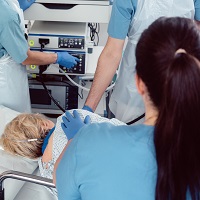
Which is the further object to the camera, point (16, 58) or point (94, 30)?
point (94, 30)

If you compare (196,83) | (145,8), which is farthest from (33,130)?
(196,83)

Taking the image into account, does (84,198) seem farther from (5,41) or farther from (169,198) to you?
(5,41)

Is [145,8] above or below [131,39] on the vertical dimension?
above

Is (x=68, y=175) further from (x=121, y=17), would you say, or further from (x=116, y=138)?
(x=121, y=17)

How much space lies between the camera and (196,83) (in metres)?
0.73

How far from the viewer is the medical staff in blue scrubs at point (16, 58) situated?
5.50ft

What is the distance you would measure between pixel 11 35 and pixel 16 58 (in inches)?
5.8

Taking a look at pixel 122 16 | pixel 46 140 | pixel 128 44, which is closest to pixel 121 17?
pixel 122 16

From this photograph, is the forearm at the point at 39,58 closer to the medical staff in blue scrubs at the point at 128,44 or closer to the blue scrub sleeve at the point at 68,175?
the medical staff in blue scrubs at the point at 128,44

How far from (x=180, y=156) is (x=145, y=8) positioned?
92cm

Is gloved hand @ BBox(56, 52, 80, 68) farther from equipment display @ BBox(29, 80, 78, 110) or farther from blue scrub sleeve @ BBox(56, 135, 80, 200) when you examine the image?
blue scrub sleeve @ BBox(56, 135, 80, 200)

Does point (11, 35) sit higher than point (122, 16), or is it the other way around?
point (122, 16)

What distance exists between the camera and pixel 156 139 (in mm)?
790

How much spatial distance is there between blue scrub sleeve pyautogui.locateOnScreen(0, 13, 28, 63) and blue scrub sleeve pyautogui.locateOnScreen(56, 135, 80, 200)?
0.96 m
